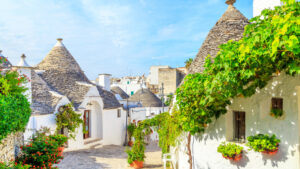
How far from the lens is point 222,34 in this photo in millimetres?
8031

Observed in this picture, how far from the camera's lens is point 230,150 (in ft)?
19.1

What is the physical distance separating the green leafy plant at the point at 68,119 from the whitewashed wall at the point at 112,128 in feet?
13.0

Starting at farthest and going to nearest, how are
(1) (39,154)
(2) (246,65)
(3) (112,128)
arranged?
1. (3) (112,128)
2. (1) (39,154)
3. (2) (246,65)

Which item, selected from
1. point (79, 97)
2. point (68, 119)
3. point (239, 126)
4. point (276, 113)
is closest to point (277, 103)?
point (276, 113)

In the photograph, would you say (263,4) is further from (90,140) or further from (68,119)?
(90,140)

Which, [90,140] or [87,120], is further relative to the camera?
[87,120]

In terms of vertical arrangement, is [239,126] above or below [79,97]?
below

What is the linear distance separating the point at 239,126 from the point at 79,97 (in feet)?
40.8

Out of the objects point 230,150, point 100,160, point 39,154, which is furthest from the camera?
point 100,160

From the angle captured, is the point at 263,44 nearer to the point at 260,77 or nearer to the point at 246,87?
the point at 260,77

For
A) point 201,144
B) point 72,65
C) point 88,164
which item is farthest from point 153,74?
point 201,144

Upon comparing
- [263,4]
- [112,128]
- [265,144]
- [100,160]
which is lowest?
[100,160]

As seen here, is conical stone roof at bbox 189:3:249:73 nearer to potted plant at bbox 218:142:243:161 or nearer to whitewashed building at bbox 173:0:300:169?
whitewashed building at bbox 173:0:300:169

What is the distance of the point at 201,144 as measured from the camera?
715cm
